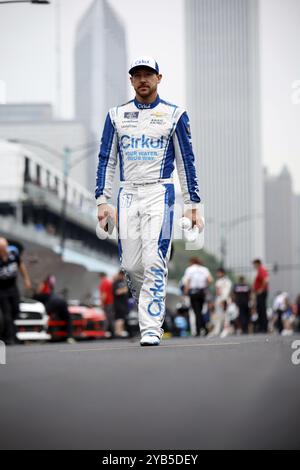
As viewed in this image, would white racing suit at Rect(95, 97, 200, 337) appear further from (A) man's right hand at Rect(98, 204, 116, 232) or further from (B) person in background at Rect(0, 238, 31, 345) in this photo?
(B) person in background at Rect(0, 238, 31, 345)

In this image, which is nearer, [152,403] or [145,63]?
[152,403]

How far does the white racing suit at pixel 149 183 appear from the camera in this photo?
337 inches

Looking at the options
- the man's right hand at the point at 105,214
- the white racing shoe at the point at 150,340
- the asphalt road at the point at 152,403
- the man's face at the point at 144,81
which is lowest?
the white racing shoe at the point at 150,340

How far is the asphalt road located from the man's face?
267 centimetres

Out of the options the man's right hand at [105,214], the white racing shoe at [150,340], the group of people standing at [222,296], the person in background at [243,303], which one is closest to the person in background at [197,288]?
the group of people standing at [222,296]

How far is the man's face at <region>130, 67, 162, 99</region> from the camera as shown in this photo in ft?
27.5

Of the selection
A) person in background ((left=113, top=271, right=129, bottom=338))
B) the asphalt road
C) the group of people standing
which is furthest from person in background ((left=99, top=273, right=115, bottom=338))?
the asphalt road

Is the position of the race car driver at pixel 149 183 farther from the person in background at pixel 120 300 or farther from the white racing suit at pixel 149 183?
the person in background at pixel 120 300

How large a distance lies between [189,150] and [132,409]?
452 centimetres

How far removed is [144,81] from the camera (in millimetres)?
8406

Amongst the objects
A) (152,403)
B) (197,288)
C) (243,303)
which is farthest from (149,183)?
(243,303)

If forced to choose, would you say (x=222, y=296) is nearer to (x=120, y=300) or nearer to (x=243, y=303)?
(x=243, y=303)

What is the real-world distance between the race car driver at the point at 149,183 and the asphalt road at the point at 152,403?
A: 216cm
